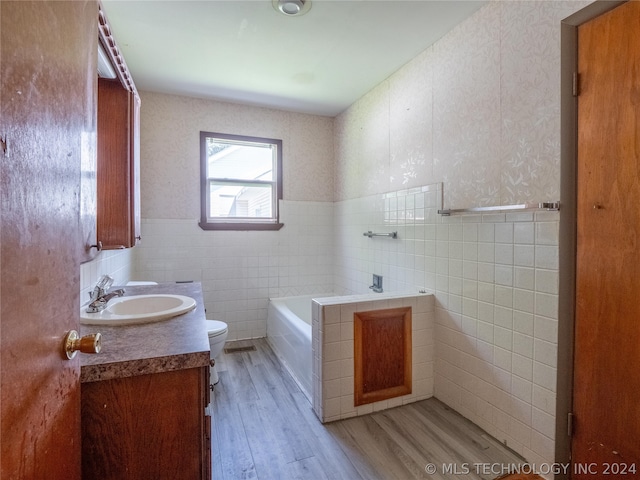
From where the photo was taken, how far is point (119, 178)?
1636 mm

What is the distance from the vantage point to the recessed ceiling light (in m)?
1.77

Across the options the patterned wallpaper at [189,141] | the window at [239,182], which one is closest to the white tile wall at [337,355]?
the window at [239,182]

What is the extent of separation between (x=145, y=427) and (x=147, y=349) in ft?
0.70

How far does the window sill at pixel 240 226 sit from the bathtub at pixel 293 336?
75cm

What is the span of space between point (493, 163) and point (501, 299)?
2.43ft

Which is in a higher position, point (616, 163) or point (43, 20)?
point (43, 20)

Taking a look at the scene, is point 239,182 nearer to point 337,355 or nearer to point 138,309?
point 138,309

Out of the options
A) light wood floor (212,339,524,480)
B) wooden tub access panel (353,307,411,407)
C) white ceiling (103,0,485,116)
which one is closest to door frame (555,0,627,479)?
light wood floor (212,339,524,480)

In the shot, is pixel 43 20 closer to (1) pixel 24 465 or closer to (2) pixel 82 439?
(1) pixel 24 465

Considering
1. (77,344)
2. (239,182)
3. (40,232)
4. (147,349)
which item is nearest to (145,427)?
(147,349)

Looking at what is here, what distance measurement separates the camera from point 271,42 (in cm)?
A: 216

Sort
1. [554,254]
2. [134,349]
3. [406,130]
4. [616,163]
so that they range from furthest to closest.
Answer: [406,130], [554,254], [616,163], [134,349]

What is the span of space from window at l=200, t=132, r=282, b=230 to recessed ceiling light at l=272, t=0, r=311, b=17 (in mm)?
1577

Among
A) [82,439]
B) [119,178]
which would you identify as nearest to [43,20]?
[82,439]
